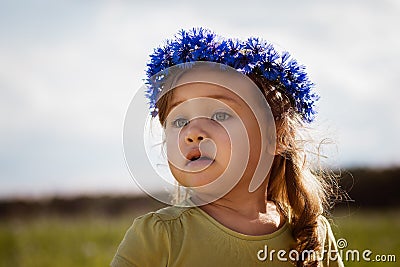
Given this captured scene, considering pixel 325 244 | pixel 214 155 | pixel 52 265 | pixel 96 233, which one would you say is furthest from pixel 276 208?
pixel 96 233

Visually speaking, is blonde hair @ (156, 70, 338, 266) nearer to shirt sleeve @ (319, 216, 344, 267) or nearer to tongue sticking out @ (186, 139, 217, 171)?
shirt sleeve @ (319, 216, 344, 267)

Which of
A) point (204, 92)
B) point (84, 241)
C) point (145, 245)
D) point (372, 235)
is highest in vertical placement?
point (204, 92)

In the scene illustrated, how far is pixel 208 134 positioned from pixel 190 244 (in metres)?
0.45

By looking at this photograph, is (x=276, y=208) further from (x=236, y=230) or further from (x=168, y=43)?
(x=168, y=43)

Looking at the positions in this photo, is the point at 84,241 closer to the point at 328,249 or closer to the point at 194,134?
the point at 328,249

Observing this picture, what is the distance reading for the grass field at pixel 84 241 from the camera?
7.18 metres

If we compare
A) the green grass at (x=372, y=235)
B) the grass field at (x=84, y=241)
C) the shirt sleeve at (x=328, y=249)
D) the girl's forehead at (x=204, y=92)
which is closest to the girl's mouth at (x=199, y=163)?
the girl's forehead at (x=204, y=92)

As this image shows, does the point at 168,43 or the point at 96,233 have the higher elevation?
the point at 168,43

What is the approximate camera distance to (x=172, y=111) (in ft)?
10.3

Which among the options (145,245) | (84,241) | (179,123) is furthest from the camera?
(84,241)

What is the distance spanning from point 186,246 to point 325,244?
29.6 inches

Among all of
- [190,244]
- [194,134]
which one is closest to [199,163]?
[194,134]

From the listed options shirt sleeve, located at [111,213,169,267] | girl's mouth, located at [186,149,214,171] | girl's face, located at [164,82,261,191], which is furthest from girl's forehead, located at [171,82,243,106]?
shirt sleeve, located at [111,213,169,267]

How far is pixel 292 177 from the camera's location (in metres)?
3.41
